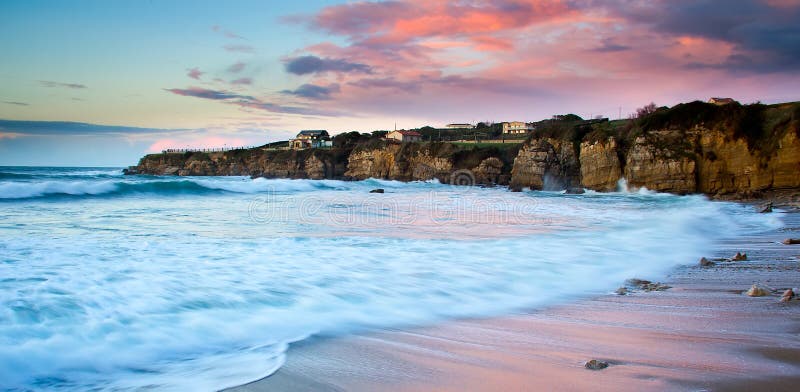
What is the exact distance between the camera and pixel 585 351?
374 centimetres

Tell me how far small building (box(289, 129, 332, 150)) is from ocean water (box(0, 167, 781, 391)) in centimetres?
7070

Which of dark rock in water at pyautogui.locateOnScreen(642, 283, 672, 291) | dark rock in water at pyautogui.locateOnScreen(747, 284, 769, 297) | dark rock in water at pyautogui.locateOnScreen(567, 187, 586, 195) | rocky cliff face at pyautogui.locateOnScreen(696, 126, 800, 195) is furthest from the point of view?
dark rock in water at pyautogui.locateOnScreen(567, 187, 586, 195)

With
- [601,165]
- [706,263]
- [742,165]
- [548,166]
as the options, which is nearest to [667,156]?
[742,165]

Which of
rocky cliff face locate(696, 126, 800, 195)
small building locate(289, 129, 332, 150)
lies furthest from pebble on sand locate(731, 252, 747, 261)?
small building locate(289, 129, 332, 150)

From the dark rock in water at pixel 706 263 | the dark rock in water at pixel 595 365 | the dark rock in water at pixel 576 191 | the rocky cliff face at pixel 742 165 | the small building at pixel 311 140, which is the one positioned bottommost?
the dark rock in water at pixel 706 263

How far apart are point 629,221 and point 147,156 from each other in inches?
3810

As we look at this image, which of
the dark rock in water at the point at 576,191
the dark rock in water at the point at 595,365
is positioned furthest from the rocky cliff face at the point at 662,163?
the dark rock in water at the point at 595,365

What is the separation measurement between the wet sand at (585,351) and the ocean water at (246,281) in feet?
1.18

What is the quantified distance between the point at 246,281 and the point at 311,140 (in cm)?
8694

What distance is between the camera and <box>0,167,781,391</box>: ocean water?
374 cm

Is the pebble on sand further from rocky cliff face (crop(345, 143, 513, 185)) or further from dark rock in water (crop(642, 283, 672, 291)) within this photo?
rocky cliff face (crop(345, 143, 513, 185))

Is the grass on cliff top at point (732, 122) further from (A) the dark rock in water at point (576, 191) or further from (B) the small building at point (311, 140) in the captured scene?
(B) the small building at point (311, 140)

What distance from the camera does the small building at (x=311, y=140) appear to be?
83.1 metres

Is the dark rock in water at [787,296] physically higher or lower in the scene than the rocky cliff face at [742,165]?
lower
